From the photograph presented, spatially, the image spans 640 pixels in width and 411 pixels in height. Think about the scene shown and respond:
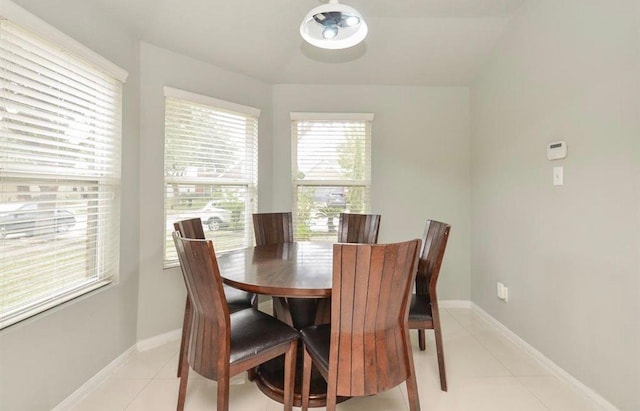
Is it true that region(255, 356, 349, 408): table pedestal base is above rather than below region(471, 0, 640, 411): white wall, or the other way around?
below

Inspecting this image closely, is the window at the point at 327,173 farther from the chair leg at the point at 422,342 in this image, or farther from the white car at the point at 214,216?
the chair leg at the point at 422,342

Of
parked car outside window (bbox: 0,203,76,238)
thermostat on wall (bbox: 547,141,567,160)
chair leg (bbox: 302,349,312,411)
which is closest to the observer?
parked car outside window (bbox: 0,203,76,238)

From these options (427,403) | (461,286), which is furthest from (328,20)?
(461,286)

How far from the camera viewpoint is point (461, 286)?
3.19 metres

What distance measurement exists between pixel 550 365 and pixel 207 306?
2.29 meters

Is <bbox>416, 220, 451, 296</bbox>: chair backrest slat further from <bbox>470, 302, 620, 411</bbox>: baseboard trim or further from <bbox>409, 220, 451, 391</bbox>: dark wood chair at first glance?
<bbox>470, 302, 620, 411</bbox>: baseboard trim

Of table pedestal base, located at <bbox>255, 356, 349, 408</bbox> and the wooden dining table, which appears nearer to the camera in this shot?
the wooden dining table

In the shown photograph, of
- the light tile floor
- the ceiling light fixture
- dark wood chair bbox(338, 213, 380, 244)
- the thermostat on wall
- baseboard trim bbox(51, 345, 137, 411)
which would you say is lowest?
the light tile floor

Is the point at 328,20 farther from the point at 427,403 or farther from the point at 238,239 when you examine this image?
the point at 427,403

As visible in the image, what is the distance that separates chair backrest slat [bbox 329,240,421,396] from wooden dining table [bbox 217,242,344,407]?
18 cm

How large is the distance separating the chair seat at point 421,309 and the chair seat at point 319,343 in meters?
0.58

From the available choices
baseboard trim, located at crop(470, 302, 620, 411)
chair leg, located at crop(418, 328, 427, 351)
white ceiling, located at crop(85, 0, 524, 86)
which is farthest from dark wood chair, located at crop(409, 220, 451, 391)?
white ceiling, located at crop(85, 0, 524, 86)

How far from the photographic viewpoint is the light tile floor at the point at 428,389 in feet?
5.52

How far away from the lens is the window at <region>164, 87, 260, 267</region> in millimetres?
2477
